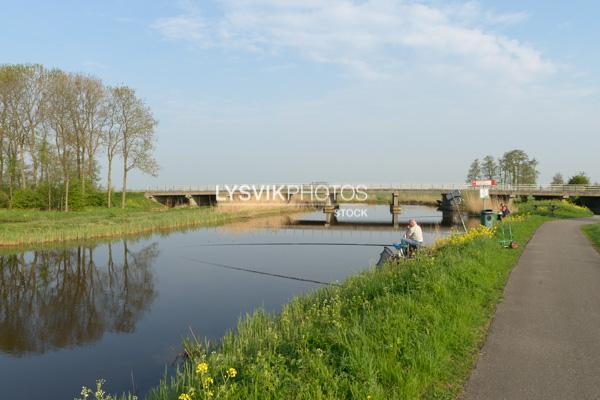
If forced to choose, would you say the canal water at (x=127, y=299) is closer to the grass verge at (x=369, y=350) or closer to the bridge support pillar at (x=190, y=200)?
the grass verge at (x=369, y=350)

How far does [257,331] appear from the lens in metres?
8.02

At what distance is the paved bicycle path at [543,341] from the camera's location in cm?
446

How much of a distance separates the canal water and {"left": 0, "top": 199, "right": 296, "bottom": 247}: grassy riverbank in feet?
7.65

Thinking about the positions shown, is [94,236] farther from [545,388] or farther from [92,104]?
[545,388]

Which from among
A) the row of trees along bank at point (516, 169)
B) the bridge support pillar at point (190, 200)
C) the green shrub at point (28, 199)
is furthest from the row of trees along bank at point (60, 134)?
the row of trees along bank at point (516, 169)

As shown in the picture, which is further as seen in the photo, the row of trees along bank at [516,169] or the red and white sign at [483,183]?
the row of trees along bank at [516,169]

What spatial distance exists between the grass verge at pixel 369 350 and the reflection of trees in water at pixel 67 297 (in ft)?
11.9

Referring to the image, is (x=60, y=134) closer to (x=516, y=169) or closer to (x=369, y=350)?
(x=369, y=350)

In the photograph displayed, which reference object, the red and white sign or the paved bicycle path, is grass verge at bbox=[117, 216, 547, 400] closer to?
the paved bicycle path

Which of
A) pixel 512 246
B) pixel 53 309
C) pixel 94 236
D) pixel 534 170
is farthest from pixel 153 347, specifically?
pixel 534 170

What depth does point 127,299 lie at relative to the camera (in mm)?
13273

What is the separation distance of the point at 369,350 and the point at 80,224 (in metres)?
27.2

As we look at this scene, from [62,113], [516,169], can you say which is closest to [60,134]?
[62,113]

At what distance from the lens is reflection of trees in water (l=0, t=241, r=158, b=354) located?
9.99 metres
